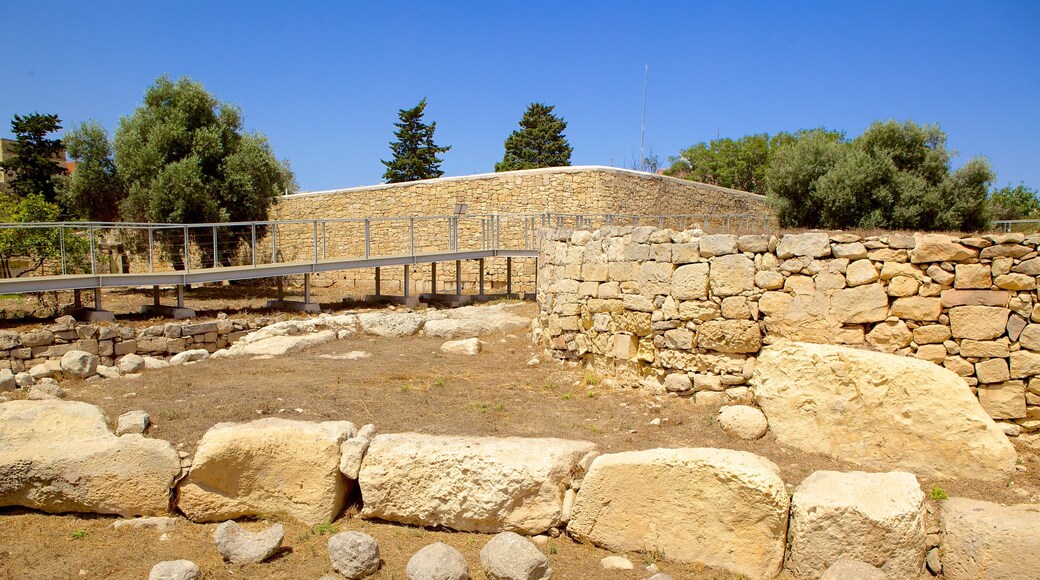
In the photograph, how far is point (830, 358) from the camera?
571 centimetres

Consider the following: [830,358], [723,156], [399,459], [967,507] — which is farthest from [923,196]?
[723,156]

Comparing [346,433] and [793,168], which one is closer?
[346,433]

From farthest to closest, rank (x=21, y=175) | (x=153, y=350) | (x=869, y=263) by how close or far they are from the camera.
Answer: (x=21, y=175), (x=153, y=350), (x=869, y=263)

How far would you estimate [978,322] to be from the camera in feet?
19.0

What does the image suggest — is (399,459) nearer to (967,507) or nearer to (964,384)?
(967,507)

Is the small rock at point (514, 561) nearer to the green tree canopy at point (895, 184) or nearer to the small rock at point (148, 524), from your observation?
the small rock at point (148, 524)

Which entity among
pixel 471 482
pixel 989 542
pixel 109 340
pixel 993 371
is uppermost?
pixel 993 371

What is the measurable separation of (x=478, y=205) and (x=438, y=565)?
1935 cm

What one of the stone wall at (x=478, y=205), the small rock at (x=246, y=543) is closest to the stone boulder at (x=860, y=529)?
the small rock at (x=246, y=543)

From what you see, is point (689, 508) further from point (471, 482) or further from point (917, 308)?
point (917, 308)

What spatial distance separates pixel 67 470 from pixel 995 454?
741 centimetres

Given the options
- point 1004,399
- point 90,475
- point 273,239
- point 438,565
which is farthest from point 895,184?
point 90,475

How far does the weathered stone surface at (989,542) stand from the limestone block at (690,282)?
3169 millimetres

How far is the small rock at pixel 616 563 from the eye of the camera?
14.7 ft
